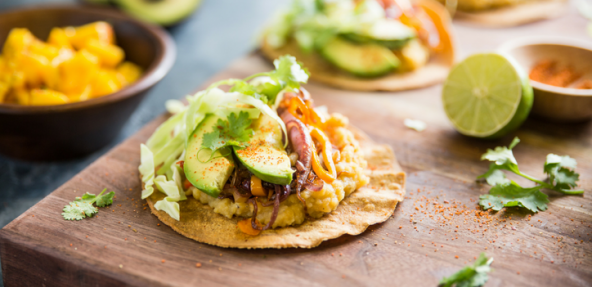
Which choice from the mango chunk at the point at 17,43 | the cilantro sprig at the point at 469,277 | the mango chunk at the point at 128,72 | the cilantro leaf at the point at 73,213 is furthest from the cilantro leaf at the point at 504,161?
the mango chunk at the point at 17,43

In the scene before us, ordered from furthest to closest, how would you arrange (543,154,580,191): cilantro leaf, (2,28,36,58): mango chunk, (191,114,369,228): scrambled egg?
1. (2,28,36,58): mango chunk
2. (543,154,580,191): cilantro leaf
3. (191,114,369,228): scrambled egg

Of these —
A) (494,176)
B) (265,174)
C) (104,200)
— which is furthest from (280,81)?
(494,176)

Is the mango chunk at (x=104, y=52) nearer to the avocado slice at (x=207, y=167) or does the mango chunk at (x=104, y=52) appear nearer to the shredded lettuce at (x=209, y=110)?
the shredded lettuce at (x=209, y=110)

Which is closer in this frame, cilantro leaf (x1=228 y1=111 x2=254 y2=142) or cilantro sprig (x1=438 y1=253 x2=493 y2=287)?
cilantro sprig (x1=438 y1=253 x2=493 y2=287)

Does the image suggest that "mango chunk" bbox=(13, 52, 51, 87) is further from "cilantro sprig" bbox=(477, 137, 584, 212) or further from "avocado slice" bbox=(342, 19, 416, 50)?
"cilantro sprig" bbox=(477, 137, 584, 212)

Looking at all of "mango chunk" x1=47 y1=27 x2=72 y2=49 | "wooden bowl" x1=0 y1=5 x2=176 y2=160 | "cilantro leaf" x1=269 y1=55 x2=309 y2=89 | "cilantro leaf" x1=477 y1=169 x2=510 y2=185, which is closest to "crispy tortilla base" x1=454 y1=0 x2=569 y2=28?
"cilantro leaf" x1=477 y1=169 x2=510 y2=185

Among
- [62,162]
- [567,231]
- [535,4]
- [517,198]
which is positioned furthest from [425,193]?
[535,4]

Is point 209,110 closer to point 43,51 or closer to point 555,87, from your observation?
point 43,51
